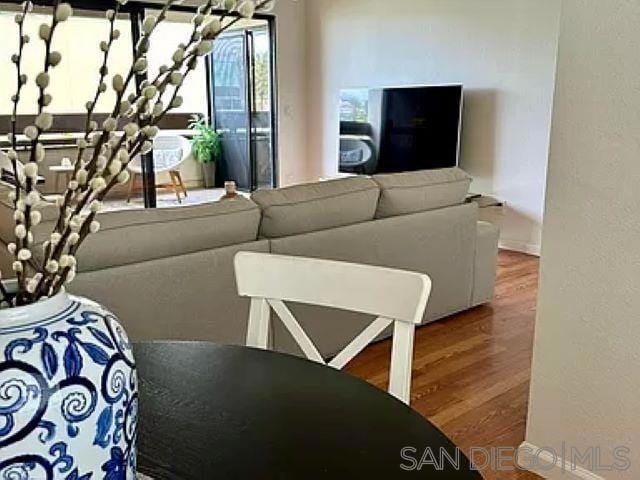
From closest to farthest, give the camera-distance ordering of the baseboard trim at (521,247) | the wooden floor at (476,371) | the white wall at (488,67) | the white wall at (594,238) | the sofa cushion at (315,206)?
the white wall at (594,238), the wooden floor at (476,371), the sofa cushion at (315,206), the white wall at (488,67), the baseboard trim at (521,247)

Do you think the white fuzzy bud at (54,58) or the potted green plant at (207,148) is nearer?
the white fuzzy bud at (54,58)

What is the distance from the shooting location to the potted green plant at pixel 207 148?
26.3 feet

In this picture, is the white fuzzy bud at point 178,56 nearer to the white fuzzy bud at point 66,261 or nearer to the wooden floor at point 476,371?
the white fuzzy bud at point 66,261

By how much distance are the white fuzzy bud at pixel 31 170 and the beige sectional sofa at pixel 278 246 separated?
1.23 m

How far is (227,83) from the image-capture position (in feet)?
24.5

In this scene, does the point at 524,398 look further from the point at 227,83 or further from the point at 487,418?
the point at 227,83

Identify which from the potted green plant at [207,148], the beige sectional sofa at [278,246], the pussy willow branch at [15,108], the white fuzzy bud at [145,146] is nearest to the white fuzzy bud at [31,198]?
the pussy willow branch at [15,108]

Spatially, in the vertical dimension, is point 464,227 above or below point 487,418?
above

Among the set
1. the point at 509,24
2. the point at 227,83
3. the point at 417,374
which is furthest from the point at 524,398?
the point at 227,83

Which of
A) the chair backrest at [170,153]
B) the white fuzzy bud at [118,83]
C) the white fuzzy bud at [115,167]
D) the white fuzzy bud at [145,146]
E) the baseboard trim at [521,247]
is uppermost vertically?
the white fuzzy bud at [118,83]

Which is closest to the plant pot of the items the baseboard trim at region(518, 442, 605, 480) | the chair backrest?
the chair backrest

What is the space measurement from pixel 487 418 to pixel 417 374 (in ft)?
1.51

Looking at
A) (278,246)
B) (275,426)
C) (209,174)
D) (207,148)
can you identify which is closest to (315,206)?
(278,246)

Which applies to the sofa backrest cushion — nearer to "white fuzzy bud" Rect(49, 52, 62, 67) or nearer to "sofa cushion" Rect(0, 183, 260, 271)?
"sofa cushion" Rect(0, 183, 260, 271)
